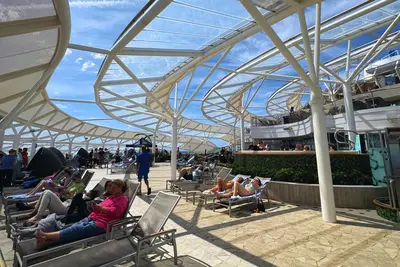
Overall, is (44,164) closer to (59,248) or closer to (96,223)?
(96,223)

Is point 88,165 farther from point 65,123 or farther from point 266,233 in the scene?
point 266,233

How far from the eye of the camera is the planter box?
19.3 ft

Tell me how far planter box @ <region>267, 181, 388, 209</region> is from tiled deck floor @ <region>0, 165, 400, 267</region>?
357mm

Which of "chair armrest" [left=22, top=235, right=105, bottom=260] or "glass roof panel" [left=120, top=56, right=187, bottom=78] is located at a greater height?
"glass roof panel" [left=120, top=56, right=187, bottom=78]

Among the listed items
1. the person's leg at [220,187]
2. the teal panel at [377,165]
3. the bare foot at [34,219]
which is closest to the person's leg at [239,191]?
the person's leg at [220,187]

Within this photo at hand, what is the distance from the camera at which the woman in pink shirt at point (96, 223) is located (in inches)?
113

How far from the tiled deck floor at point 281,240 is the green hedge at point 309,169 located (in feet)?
3.52

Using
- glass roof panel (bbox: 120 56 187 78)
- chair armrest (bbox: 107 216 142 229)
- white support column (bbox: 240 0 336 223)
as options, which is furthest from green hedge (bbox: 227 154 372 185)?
glass roof panel (bbox: 120 56 187 78)

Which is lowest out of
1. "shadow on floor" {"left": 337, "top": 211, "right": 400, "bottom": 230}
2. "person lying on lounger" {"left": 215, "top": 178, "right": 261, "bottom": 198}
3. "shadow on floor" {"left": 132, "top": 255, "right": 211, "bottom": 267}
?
"shadow on floor" {"left": 132, "top": 255, "right": 211, "bottom": 267}

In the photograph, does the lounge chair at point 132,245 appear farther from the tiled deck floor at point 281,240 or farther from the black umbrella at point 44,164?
the black umbrella at point 44,164

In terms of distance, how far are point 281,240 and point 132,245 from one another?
2704mm

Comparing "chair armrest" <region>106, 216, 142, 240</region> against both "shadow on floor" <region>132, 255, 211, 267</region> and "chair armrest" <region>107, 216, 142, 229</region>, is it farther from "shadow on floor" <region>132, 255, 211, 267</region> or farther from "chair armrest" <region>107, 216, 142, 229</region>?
"shadow on floor" <region>132, 255, 211, 267</region>

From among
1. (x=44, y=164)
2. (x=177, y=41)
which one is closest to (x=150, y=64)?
(x=177, y=41)

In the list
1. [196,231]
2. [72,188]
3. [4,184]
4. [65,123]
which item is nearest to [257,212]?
[196,231]
